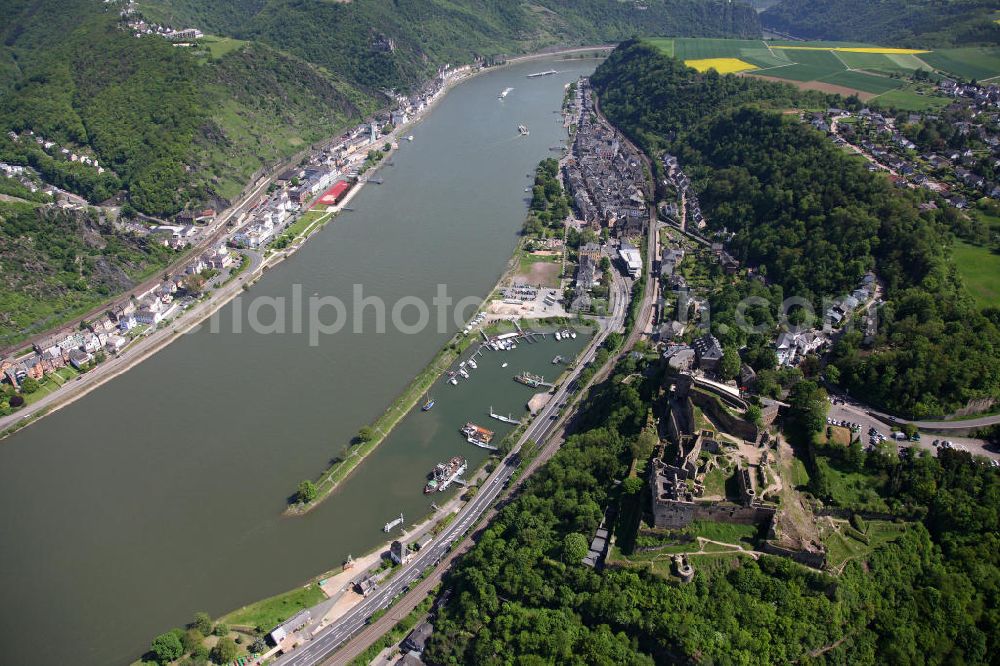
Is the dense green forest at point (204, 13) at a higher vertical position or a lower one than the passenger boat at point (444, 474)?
higher

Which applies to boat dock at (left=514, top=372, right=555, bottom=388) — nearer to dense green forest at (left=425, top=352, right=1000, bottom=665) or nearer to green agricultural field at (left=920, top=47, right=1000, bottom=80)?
dense green forest at (left=425, top=352, right=1000, bottom=665)

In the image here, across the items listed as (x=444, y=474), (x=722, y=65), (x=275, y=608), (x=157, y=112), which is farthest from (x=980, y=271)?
(x=157, y=112)

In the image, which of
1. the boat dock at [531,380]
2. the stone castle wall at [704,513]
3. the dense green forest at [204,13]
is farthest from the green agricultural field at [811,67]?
the dense green forest at [204,13]

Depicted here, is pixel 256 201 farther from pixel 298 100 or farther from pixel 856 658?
pixel 856 658

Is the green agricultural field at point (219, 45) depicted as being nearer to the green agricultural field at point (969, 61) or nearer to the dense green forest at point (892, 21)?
the green agricultural field at point (969, 61)

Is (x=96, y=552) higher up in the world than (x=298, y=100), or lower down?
lower down

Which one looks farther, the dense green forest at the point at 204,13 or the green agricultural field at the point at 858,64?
the dense green forest at the point at 204,13

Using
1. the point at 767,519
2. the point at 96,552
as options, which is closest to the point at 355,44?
the point at 96,552
